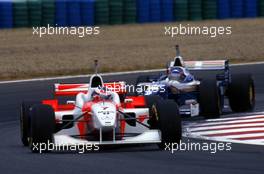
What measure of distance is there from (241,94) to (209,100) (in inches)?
69.0

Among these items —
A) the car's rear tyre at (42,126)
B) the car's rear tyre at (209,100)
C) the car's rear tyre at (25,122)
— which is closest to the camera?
the car's rear tyre at (42,126)

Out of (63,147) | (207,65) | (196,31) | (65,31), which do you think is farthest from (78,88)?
(196,31)

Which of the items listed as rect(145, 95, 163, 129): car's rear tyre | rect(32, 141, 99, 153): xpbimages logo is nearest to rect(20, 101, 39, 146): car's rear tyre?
rect(32, 141, 99, 153): xpbimages logo

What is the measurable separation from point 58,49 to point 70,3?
1.73 meters

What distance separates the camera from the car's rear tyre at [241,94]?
784 inches

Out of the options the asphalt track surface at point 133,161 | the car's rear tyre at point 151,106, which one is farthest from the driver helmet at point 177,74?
the asphalt track surface at point 133,161

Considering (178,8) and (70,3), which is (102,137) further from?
(178,8)

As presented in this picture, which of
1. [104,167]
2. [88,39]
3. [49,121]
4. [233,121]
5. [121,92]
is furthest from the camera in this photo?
[88,39]

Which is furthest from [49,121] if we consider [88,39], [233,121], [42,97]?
[88,39]

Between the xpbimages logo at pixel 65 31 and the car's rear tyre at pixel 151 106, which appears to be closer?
the car's rear tyre at pixel 151 106

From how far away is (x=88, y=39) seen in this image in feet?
120

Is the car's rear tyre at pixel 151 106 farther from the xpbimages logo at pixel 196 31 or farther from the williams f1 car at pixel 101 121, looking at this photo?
the xpbimages logo at pixel 196 31

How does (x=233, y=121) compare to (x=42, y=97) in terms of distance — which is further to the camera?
(x=42, y=97)

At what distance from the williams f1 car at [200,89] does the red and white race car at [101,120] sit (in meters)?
2.81
